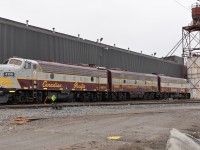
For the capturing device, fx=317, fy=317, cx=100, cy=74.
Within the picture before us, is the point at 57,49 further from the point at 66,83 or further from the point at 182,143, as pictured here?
the point at 182,143

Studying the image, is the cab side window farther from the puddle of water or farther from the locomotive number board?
the puddle of water

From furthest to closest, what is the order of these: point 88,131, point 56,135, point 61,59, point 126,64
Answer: point 126,64
point 61,59
point 88,131
point 56,135

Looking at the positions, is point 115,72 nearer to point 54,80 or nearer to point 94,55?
point 94,55

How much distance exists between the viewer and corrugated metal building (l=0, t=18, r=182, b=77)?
84.6 ft

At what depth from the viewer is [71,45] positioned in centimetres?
3366

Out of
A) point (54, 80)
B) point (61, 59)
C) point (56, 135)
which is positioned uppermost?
point (61, 59)

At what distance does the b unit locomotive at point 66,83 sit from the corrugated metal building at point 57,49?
3.41 meters

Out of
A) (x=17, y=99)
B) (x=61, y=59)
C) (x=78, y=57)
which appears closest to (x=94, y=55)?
(x=78, y=57)

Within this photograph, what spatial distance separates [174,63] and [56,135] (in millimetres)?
52584

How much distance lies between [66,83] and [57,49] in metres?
6.42

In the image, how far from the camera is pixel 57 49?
103 feet

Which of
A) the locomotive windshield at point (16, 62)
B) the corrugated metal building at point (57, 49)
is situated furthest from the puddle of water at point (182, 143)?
the corrugated metal building at point (57, 49)

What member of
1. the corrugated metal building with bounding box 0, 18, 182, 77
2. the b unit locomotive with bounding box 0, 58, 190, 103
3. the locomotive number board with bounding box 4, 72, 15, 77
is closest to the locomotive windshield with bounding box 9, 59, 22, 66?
the b unit locomotive with bounding box 0, 58, 190, 103

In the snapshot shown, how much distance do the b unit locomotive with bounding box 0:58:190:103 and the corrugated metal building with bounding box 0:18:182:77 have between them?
11.2ft
